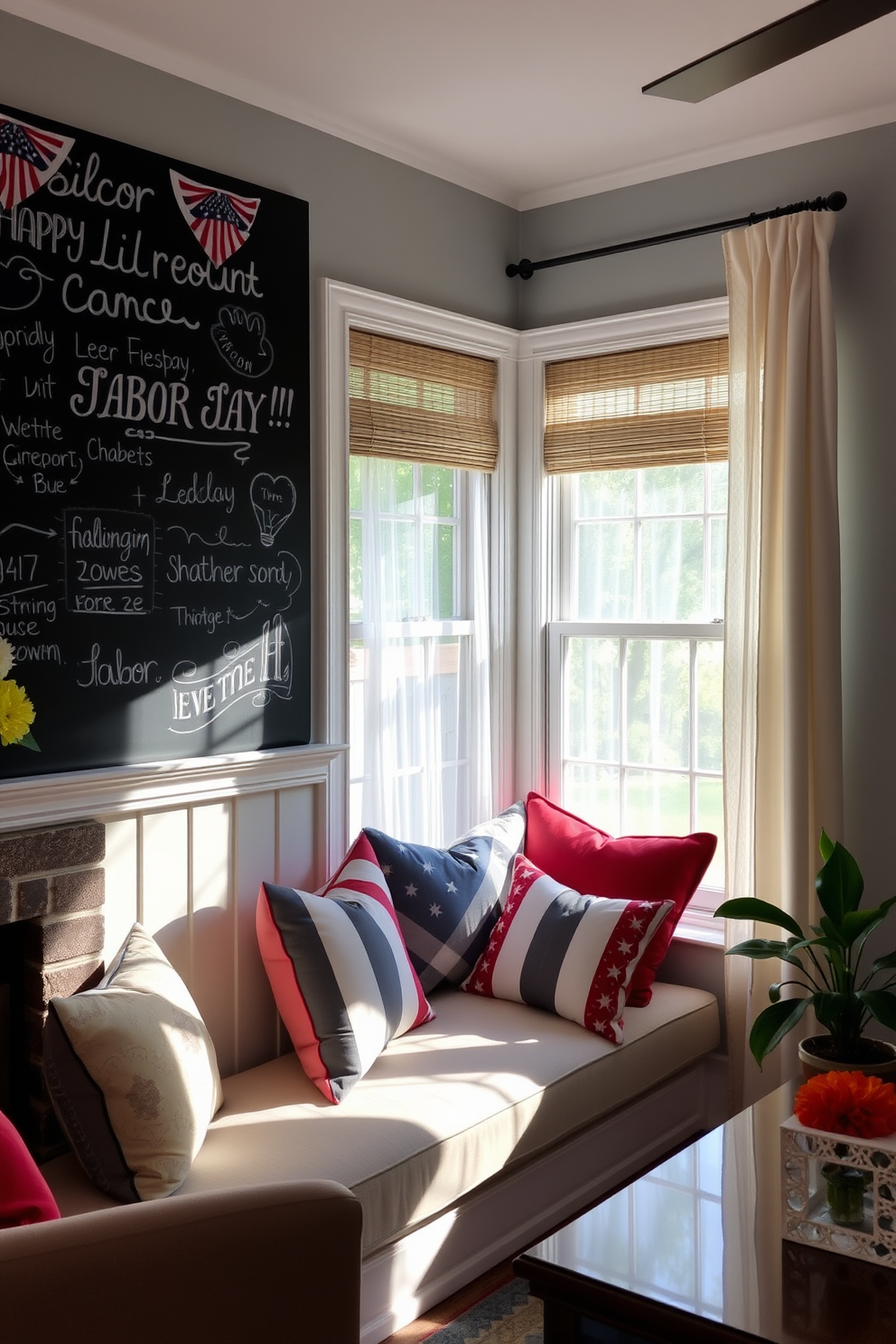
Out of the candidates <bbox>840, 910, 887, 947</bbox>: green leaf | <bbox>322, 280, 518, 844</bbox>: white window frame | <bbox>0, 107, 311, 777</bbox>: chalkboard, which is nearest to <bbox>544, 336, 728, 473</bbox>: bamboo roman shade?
<bbox>322, 280, 518, 844</bbox>: white window frame

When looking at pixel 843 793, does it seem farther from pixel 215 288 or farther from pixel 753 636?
pixel 215 288

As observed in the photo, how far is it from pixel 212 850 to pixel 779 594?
5.20ft

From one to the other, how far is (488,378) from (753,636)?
3.88ft

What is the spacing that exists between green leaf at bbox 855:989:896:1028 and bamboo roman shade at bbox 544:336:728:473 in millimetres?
1701

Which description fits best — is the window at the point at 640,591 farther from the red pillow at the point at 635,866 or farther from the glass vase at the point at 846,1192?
the glass vase at the point at 846,1192

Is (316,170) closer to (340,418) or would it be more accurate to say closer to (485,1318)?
(340,418)

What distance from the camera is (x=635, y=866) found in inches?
131

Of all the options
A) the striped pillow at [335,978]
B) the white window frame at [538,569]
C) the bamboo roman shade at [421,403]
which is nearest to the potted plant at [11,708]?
the striped pillow at [335,978]

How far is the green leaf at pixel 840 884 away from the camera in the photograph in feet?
7.75

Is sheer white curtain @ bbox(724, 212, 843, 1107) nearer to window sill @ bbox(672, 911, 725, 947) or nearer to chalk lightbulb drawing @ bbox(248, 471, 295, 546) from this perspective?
window sill @ bbox(672, 911, 725, 947)

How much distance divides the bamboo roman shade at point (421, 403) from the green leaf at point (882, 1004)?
6.23ft

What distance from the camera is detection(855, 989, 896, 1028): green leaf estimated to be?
2180 millimetres

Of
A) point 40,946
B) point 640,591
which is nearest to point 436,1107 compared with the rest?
point 40,946

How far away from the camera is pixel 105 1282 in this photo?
130 cm
